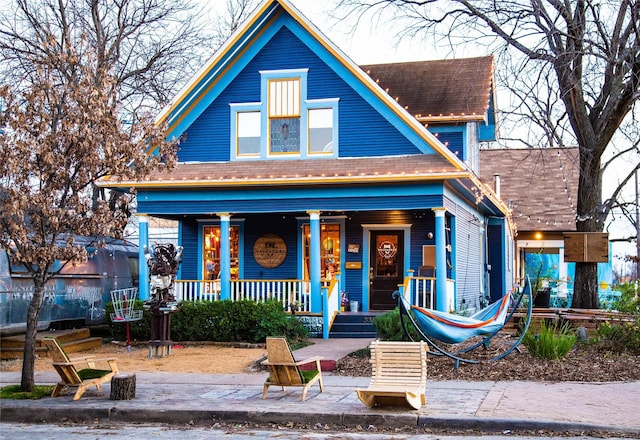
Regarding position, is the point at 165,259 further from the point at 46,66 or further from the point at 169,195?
the point at 46,66

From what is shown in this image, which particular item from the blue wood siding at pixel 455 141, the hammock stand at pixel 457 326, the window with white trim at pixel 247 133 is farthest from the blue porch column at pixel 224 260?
the hammock stand at pixel 457 326

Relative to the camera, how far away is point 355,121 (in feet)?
66.2

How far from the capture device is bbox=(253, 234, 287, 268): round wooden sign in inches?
875

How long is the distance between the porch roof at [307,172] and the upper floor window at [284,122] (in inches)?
16.1

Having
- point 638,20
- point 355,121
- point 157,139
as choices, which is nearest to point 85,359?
point 157,139

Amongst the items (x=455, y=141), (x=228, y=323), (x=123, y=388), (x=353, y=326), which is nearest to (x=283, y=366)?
(x=123, y=388)

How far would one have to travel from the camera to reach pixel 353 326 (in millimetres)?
19562

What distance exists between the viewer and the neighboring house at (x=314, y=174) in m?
19.3

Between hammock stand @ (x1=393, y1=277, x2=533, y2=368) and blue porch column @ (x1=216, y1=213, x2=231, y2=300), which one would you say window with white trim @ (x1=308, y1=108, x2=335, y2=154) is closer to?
blue porch column @ (x1=216, y1=213, x2=231, y2=300)

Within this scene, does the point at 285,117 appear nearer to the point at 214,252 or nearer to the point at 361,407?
the point at 214,252

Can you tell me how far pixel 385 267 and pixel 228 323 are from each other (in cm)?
524

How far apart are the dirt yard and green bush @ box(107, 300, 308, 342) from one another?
1.26 feet

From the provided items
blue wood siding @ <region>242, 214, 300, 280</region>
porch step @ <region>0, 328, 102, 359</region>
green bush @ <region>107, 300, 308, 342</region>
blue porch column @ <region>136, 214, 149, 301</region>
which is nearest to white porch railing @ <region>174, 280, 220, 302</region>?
blue porch column @ <region>136, 214, 149, 301</region>

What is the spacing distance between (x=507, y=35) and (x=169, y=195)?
31.7ft
